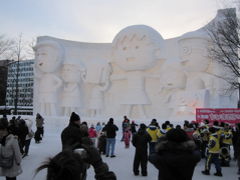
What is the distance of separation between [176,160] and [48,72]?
64.9 feet

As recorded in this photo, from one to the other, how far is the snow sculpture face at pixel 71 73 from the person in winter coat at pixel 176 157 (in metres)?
18.9

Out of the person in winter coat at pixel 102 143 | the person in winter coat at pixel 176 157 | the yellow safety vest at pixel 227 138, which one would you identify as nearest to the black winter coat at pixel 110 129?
the person in winter coat at pixel 102 143

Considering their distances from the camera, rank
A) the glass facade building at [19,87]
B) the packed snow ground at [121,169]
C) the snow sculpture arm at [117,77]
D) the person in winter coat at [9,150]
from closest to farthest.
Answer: the person in winter coat at [9,150]
the packed snow ground at [121,169]
the snow sculpture arm at [117,77]
the glass facade building at [19,87]

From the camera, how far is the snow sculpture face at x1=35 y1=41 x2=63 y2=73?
2111 centimetres

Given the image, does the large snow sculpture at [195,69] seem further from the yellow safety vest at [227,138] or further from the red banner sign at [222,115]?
the yellow safety vest at [227,138]

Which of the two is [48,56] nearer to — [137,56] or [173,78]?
[137,56]

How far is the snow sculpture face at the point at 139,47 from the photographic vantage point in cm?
1914

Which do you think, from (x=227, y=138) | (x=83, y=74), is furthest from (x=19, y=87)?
(x=227, y=138)

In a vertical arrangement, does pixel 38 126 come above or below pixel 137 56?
below

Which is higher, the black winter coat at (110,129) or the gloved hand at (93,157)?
the gloved hand at (93,157)

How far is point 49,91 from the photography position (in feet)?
69.9

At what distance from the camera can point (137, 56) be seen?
19.2 metres

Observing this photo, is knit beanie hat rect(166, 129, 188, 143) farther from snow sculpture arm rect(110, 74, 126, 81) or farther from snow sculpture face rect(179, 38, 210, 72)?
snow sculpture arm rect(110, 74, 126, 81)

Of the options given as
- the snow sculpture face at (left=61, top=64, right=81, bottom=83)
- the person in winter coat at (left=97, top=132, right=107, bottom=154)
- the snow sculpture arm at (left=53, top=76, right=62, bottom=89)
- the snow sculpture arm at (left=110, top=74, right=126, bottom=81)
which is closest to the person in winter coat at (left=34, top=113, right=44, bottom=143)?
the person in winter coat at (left=97, top=132, right=107, bottom=154)
